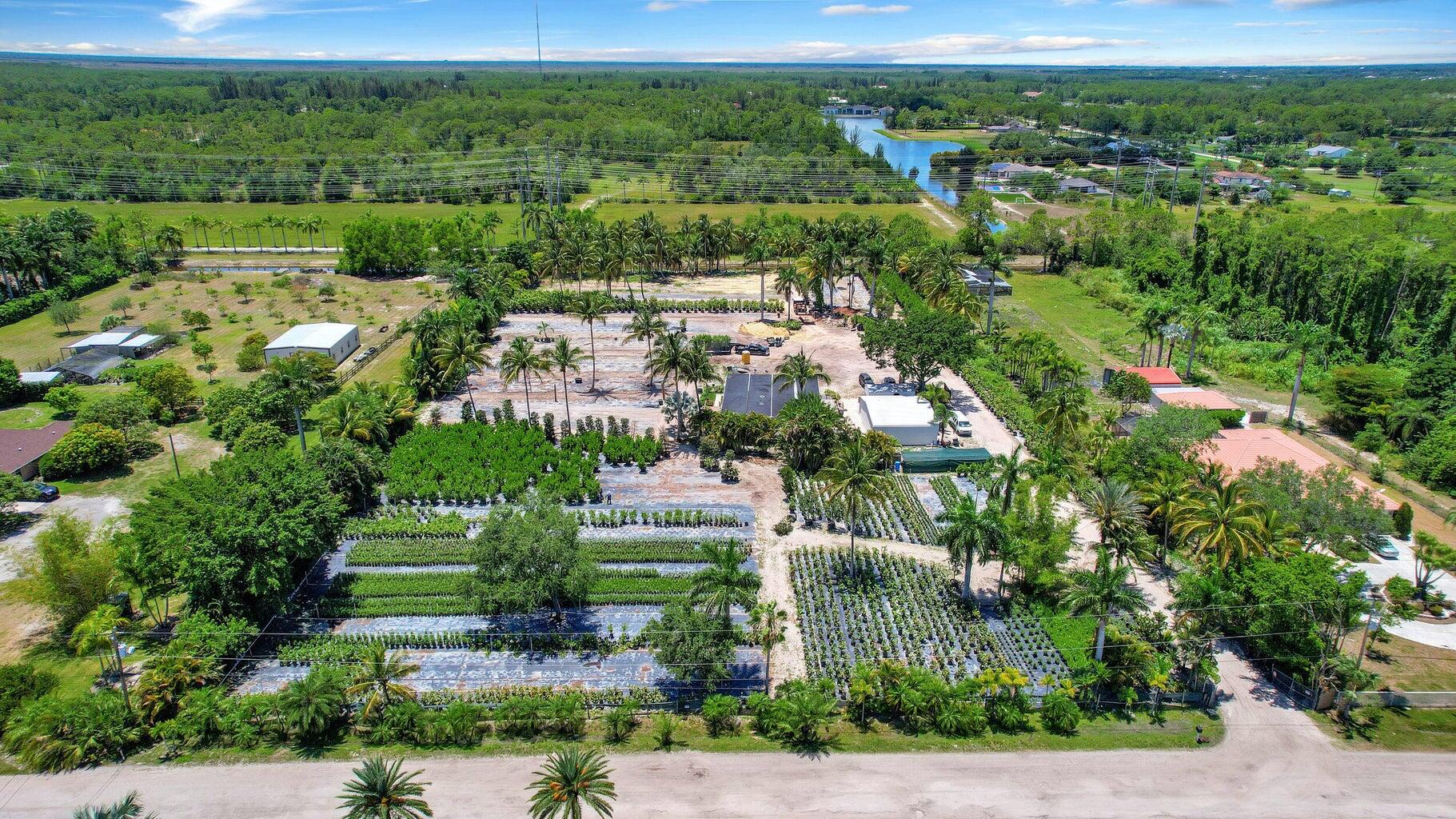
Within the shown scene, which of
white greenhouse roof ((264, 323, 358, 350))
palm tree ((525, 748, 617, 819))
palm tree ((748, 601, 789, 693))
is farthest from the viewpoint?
white greenhouse roof ((264, 323, 358, 350))

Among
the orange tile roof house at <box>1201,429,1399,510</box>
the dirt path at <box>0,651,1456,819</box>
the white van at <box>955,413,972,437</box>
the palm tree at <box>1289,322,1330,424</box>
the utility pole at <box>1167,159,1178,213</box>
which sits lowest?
the dirt path at <box>0,651,1456,819</box>

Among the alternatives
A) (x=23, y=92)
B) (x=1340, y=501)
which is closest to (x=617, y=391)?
(x=1340, y=501)

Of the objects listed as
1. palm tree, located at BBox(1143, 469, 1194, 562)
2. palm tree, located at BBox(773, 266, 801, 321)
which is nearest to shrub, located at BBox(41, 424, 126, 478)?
palm tree, located at BBox(773, 266, 801, 321)

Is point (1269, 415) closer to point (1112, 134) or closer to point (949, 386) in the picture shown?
point (949, 386)

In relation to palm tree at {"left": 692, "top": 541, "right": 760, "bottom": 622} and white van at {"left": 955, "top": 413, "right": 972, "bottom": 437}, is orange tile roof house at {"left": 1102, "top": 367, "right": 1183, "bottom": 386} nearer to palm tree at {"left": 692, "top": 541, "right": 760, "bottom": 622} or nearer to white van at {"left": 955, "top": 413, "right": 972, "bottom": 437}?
white van at {"left": 955, "top": 413, "right": 972, "bottom": 437}

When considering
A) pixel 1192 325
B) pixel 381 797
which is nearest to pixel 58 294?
pixel 381 797

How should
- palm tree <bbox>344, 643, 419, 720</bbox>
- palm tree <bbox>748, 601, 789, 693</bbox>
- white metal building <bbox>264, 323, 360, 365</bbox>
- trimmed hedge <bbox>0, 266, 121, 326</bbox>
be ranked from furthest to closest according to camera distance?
1. trimmed hedge <bbox>0, 266, 121, 326</bbox>
2. white metal building <bbox>264, 323, 360, 365</bbox>
3. palm tree <bbox>748, 601, 789, 693</bbox>
4. palm tree <bbox>344, 643, 419, 720</bbox>

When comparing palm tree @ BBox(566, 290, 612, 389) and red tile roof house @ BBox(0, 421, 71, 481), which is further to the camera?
palm tree @ BBox(566, 290, 612, 389)

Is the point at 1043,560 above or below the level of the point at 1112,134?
below
